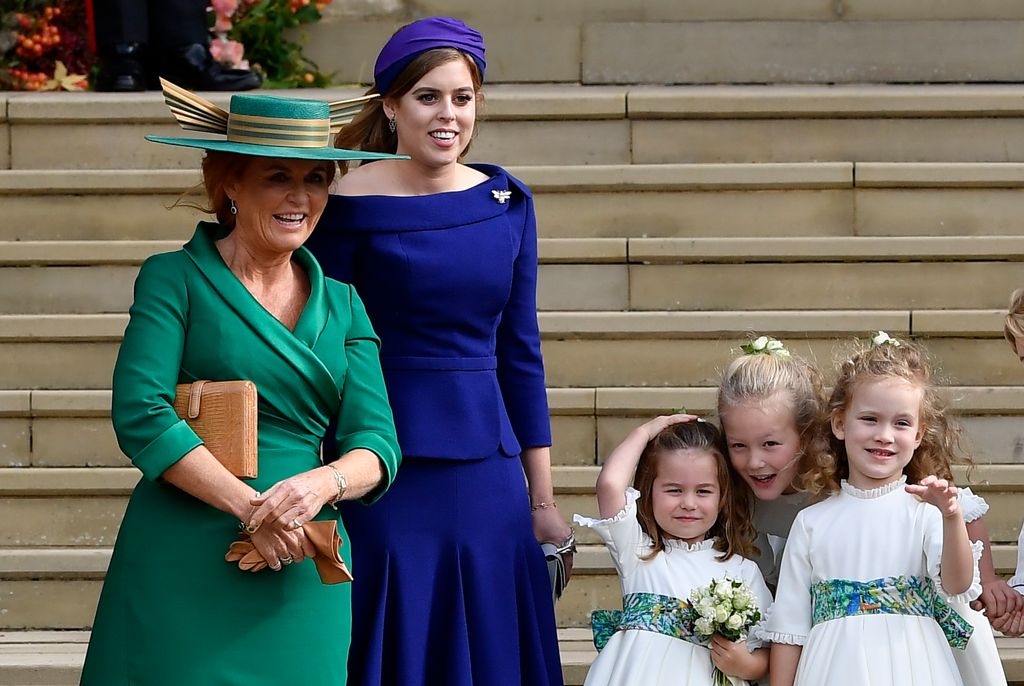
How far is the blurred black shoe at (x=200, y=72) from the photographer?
6.79 metres

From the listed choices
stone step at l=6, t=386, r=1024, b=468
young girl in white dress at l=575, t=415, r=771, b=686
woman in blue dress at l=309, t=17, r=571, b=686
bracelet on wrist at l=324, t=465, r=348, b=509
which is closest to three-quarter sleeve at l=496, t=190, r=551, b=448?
woman in blue dress at l=309, t=17, r=571, b=686

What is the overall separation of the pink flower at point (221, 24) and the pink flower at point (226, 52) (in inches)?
5.7

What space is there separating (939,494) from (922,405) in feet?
1.06

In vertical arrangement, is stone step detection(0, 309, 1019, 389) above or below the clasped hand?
above

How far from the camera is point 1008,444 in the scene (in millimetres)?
5414

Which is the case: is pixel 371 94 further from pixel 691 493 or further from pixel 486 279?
pixel 691 493

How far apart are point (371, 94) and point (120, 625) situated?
4.43 ft

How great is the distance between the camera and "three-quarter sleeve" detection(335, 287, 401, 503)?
124 inches

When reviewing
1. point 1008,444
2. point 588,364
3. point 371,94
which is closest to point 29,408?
point 588,364

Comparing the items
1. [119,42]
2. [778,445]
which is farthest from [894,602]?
[119,42]

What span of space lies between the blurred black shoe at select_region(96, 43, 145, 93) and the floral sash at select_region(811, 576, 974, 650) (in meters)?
4.12

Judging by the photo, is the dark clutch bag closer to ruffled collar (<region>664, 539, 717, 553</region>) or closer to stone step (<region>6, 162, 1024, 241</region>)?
ruffled collar (<region>664, 539, 717, 553</region>)

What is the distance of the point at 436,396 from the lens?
11.9 ft

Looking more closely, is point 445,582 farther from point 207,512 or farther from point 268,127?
point 268,127
